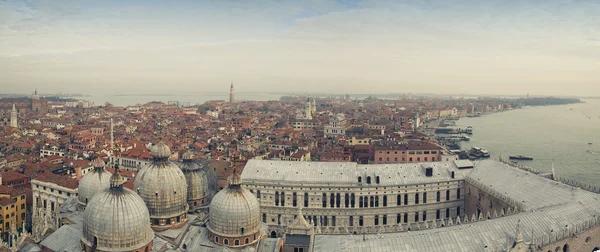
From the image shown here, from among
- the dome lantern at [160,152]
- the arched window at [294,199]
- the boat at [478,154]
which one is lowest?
the boat at [478,154]

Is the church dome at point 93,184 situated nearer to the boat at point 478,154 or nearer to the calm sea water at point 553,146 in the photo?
the calm sea water at point 553,146

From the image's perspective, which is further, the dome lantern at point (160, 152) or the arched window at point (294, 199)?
the arched window at point (294, 199)

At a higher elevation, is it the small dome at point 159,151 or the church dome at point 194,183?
the small dome at point 159,151

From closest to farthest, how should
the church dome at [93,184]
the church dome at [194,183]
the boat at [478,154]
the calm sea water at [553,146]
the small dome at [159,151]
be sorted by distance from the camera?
1. the small dome at [159,151]
2. the church dome at [93,184]
3. the church dome at [194,183]
4. the calm sea water at [553,146]
5. the boat at [478,154]

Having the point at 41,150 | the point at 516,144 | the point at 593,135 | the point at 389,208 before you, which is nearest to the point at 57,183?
the point at 389,208

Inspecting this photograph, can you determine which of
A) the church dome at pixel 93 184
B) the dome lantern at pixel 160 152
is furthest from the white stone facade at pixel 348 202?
the church dome at pixel 93 184

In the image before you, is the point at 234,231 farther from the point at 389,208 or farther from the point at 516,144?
the point at 516,144

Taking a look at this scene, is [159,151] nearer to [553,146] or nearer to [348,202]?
[348,202]

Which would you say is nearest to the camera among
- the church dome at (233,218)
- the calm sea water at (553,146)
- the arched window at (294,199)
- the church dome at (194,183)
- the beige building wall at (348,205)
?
the church dome at (233,218)
